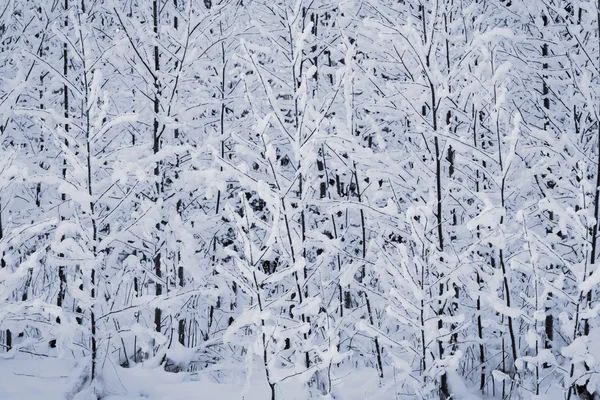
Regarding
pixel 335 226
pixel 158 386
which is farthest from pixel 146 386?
pixel 335 226

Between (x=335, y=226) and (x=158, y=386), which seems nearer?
(x=158, y=386)

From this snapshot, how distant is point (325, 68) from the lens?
6301 mm

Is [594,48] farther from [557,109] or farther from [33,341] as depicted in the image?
[33,341]

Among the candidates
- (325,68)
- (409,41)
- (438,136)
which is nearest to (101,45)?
(325,68)

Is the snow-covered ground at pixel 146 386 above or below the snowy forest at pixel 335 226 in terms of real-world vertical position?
below

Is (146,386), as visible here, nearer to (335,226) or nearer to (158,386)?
(158,386)

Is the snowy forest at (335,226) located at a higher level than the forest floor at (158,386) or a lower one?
higher

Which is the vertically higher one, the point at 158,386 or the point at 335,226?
the point at 335,226

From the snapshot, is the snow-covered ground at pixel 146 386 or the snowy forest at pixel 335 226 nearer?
the snowy forest at pixel 335 226

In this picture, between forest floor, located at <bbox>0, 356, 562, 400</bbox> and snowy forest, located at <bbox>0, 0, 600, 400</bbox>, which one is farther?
forest floor, located at <bbox>0, 356, 562, 400</bbox>

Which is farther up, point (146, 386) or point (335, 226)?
point (335, 226)

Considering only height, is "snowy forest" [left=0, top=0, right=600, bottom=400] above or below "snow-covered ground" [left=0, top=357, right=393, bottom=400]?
above

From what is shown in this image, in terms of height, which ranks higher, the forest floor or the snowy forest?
the snowy forest

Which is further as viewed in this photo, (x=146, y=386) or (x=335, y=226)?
(x=335, y=226)
